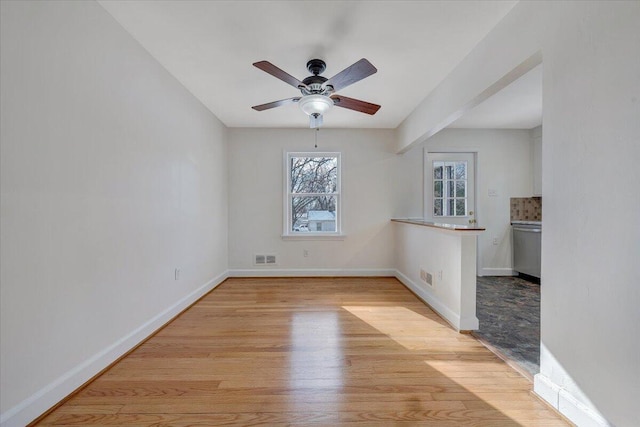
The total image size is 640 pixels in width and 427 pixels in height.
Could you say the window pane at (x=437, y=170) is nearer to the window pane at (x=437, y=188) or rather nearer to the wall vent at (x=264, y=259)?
the window pane at (x=437, y=188)

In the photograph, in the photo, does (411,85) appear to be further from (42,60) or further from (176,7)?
(42,60)

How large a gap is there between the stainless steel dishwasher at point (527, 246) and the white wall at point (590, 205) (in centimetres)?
317

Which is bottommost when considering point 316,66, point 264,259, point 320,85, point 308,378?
point 308,378

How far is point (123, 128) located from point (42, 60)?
24.5 inches

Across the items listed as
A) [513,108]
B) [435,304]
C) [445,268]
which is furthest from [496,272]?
[513,108]

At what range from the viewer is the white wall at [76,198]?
4.35 feet

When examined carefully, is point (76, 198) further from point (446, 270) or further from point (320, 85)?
point (446, 270)

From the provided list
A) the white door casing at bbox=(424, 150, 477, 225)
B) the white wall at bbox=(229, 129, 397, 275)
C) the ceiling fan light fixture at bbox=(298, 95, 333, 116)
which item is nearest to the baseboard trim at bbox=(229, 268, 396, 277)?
the white wall at bbox=(229, 129, 397, 275)

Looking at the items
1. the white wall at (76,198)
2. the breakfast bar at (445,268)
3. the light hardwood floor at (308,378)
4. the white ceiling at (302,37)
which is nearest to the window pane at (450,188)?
the breakfast bar at (445,268)

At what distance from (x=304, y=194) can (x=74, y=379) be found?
3421 millimetres

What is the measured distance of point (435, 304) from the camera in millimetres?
2963

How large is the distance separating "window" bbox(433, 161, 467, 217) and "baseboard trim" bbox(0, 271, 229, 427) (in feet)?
13.9

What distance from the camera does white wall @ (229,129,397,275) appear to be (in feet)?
14.7

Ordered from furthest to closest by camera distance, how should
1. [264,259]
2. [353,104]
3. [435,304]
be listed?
[264,259] → [435,304] → [353,104]
